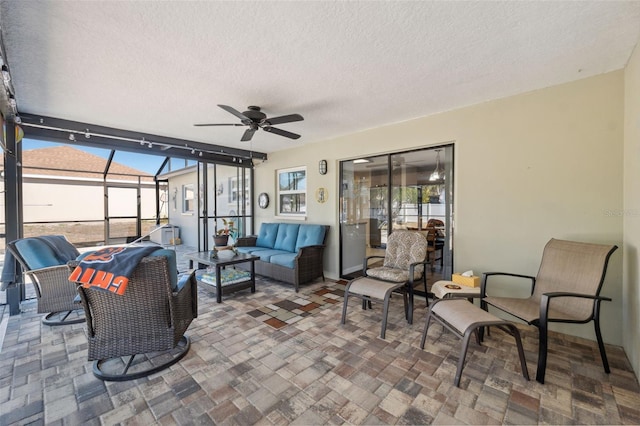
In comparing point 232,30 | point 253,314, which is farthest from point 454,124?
point 253,314

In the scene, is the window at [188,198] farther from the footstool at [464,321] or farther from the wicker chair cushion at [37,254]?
the footstool at [464,321]

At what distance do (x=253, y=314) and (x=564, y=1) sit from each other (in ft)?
12.7

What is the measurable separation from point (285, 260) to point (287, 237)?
82cm

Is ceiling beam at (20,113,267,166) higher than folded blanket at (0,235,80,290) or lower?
higher

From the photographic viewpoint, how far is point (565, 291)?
2404mm

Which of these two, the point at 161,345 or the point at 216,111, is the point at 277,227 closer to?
the point at 216,111

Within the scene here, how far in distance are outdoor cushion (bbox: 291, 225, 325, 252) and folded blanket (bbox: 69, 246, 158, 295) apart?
3120mm

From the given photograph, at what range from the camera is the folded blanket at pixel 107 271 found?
6.04 ft

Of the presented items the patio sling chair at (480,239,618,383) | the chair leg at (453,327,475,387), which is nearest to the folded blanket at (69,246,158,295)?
the chair leg at (453,327,475,387)

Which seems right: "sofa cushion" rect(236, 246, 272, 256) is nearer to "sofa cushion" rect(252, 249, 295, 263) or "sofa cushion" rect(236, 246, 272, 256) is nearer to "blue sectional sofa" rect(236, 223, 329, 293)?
"blue sectional sofa" rect(236, 223, 329, 293)

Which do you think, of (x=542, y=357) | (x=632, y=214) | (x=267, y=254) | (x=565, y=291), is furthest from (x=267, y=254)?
(x=632, y=214)

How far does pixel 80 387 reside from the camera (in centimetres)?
199

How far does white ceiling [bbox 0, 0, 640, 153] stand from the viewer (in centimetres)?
174

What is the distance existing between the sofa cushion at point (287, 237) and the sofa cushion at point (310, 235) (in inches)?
4.4
